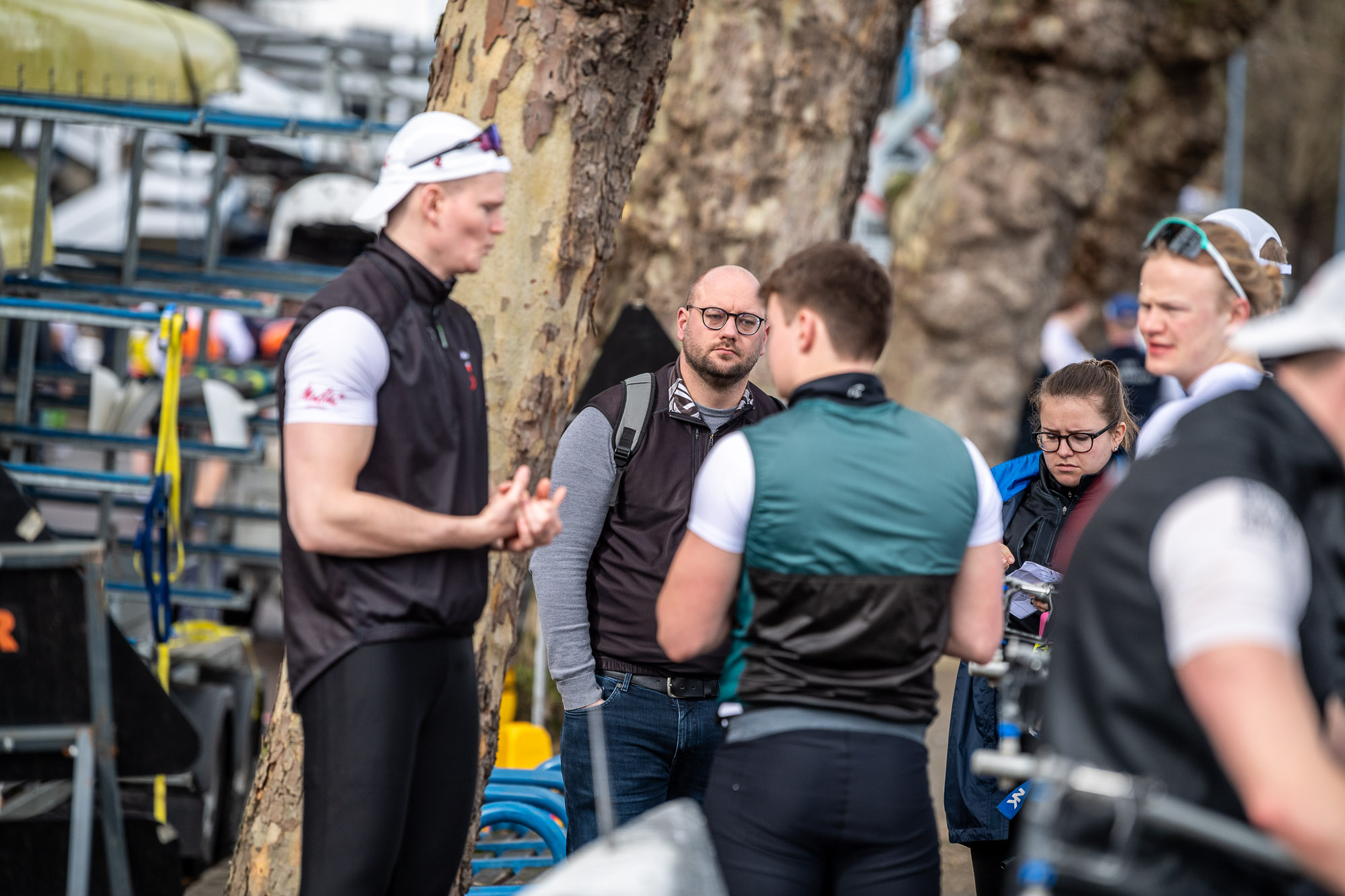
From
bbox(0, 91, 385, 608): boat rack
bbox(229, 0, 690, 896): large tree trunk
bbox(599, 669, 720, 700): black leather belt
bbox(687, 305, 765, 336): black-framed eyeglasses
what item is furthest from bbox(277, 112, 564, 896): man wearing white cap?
bbox(0, 91, 385, 608): boat rack

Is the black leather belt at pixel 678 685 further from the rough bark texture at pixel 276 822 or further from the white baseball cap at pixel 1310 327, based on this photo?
the white baseball cap at pixel 1310 327

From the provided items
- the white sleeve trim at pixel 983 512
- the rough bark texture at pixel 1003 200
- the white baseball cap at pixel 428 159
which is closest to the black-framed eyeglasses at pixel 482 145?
the white baseball cap at pixel 428 159

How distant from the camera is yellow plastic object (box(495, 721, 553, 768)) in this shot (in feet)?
18.2

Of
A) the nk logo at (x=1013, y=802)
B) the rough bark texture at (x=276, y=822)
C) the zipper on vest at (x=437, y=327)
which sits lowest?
the rough bark texture at (x=276, y=822)

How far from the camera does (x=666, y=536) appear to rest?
132 inches

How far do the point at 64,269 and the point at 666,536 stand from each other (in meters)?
4.97

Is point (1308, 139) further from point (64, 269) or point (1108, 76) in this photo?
point (64, 269)

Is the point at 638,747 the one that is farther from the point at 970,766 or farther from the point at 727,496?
the point at 727,496

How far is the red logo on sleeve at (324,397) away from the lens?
2449 mm

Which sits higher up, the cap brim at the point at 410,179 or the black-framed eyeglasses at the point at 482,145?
the black-framed eyeglasses at the point at 482,145

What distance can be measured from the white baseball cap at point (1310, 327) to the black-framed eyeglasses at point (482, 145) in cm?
150

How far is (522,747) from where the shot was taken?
18.5ft

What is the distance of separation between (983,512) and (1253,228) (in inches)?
40.8

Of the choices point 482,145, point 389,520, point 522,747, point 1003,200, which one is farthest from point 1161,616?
point 1003,200
